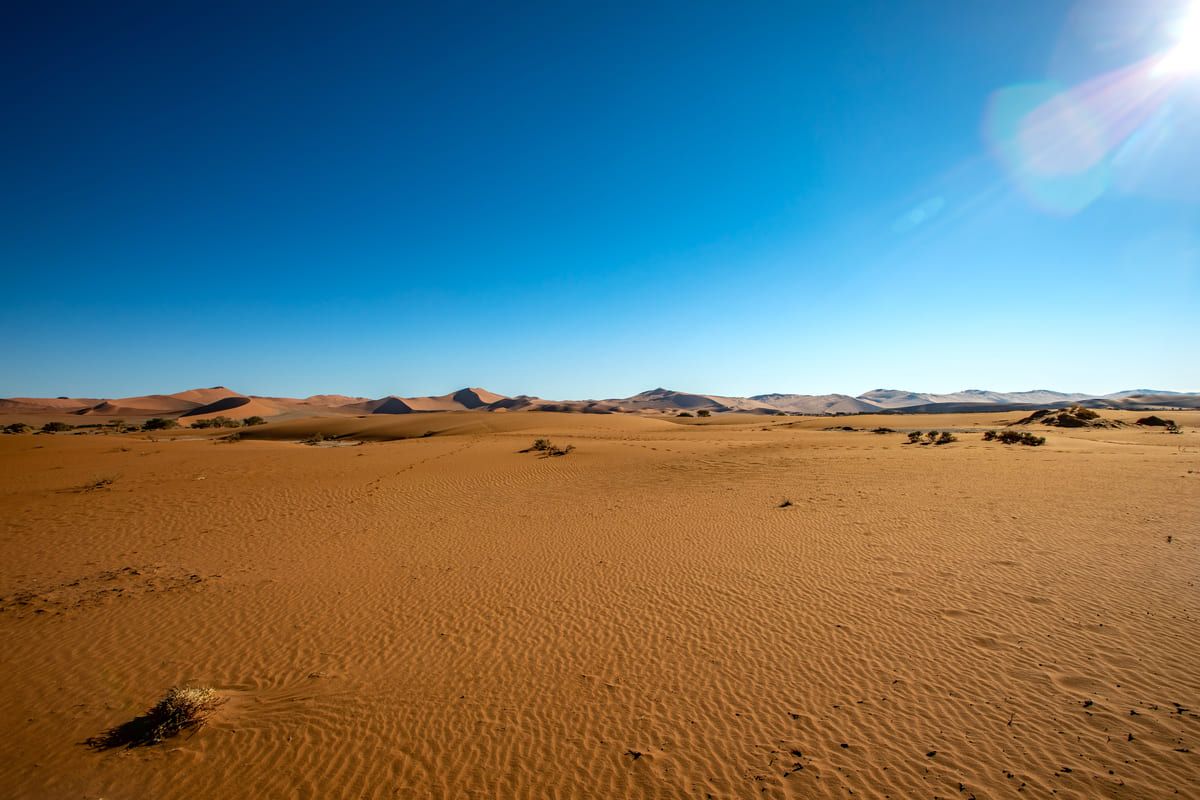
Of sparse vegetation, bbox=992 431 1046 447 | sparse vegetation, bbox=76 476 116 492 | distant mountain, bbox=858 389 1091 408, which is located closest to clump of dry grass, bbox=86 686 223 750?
sparse vegetation, bbox=76 476 116 492

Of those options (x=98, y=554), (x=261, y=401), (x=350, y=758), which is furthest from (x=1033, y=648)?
(x=261, y=401)

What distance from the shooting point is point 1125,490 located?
1296cm

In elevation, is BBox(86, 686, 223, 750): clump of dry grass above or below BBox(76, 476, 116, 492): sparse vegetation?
below

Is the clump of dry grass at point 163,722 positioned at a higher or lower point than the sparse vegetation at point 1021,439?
lower

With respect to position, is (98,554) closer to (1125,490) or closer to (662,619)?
(662,619)

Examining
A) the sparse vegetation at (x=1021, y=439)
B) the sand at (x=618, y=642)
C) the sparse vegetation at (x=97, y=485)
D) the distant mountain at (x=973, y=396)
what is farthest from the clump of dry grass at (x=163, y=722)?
the distant mountain at (x=973, y=396)

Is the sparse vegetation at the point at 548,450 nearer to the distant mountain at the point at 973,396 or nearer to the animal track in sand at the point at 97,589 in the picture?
the animal track in sand at the point at 97,589

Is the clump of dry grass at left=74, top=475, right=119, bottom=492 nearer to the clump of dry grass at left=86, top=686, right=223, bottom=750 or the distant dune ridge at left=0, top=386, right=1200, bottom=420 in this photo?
the clump of dry grass at left=86, top=686, right=223, bottom=750

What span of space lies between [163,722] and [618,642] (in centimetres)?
467

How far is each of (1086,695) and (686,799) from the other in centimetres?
417

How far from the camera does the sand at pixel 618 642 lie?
4.13m

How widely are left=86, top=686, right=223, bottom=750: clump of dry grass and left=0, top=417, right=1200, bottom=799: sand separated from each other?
0.15m

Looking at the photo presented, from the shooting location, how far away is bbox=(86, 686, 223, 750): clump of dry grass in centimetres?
454

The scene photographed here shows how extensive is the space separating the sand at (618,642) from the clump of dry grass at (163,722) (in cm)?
15
